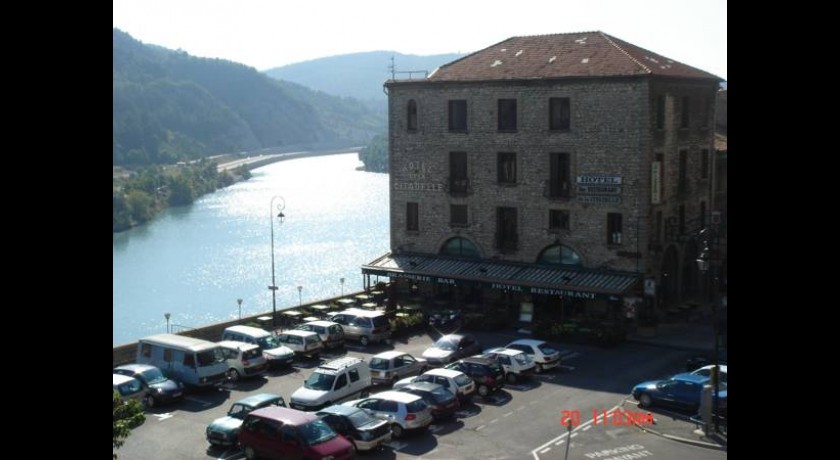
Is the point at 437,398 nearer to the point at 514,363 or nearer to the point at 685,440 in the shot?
the point at 514,363

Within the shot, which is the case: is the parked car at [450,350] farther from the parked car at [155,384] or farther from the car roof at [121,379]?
the car roof at [121,379]

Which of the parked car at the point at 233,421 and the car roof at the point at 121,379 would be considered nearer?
the parked car at the point at 233,421

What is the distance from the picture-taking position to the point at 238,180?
199 m

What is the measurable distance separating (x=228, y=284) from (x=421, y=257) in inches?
1842

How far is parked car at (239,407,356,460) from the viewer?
25.3m

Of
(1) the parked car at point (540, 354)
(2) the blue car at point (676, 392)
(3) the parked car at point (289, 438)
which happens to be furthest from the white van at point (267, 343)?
(2) the blue car at point (676, 392)

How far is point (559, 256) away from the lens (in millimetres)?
48500

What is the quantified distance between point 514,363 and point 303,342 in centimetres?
897

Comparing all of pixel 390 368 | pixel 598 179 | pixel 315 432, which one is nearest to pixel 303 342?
pixel 390 368

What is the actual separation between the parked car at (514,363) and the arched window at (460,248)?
16247mm
